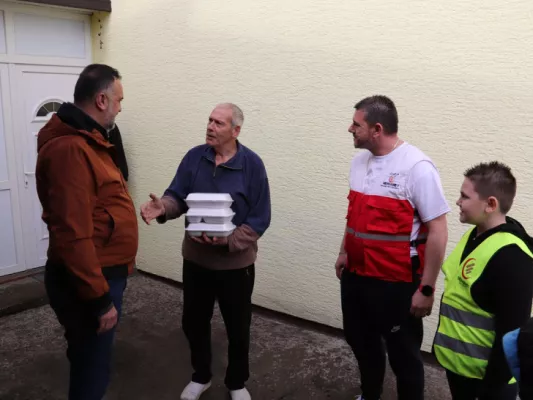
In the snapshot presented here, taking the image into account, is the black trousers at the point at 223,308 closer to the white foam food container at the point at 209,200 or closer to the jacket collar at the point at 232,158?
the white foam food container at the point at 209,200

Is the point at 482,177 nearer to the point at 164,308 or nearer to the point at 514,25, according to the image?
the point at 514,25

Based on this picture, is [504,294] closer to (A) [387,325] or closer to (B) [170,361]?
(A) [387,325]

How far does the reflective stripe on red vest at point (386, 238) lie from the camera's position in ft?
8.00

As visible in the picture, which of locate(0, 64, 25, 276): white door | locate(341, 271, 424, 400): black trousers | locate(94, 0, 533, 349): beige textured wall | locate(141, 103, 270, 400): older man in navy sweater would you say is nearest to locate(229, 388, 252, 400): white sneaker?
locate(141, 103, 270, 400): older man in navy sweater

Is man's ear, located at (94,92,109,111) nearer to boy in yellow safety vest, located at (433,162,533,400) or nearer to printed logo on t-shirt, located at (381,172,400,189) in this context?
printed logo on t-shirt, located at (381,172,400,189)

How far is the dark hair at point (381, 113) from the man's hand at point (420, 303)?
83 cm

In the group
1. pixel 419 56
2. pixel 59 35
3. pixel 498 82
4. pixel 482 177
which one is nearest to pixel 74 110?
pixel 482 177

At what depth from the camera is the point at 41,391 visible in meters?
3.18

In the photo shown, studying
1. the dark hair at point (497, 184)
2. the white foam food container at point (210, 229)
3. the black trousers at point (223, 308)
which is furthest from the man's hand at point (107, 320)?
the dark hair at point (497, 184)

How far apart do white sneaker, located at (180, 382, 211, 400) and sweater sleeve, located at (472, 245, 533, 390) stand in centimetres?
182

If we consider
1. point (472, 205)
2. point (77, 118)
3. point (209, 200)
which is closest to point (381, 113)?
point (472, 205)

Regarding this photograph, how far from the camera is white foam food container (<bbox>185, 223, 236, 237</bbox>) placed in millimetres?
2648

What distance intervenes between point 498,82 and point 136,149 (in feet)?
11.5

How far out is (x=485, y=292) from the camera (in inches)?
75.5
